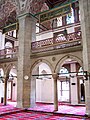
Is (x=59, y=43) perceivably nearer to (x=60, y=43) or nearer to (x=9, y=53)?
(x=60, y=43)

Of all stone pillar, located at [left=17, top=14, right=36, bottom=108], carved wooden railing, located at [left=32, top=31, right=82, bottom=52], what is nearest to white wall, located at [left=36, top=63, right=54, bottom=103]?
stone pillar, located at [left=17, top=14, right=36, bottom=108]

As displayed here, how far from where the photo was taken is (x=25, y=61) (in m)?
10.9

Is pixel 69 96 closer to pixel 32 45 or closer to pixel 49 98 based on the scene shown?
pixel 49 98

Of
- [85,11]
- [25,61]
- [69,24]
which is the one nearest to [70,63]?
[69,24]

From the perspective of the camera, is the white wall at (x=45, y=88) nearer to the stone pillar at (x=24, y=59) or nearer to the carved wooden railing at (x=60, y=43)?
the stone pillar at (x=24, y=59)

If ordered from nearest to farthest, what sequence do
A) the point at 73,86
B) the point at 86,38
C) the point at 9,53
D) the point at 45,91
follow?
1. the point at 86,38
2. the point at 9,53
3. the point at 73,86
4. the point at 45,91

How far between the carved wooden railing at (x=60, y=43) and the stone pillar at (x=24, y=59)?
622mm

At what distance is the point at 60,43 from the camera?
9.66 meters

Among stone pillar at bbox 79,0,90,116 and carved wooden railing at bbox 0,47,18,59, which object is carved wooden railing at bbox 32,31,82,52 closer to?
stone pillar at bbox 79,0,90,116

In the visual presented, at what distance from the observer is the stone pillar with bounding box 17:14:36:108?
10430 millimetres

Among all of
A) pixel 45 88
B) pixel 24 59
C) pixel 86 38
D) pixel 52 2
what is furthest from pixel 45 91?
pixel 52 2

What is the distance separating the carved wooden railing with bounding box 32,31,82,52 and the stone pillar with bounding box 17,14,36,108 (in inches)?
24.5

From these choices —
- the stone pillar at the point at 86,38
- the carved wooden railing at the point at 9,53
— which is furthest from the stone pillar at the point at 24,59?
the stone pillar at the point at 86,38

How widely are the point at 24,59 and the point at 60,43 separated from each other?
2.82 metres
